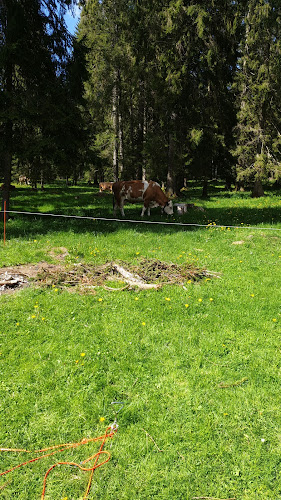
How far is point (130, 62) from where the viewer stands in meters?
20.5

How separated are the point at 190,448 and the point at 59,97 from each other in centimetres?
1304

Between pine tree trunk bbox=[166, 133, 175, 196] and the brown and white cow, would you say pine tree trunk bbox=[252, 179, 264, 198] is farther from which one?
the brown and white cow

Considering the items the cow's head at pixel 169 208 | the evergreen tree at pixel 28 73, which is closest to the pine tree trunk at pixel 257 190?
the cow's head at pixel 169 208

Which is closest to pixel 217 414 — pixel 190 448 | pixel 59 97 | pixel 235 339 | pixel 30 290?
pixel 190 448

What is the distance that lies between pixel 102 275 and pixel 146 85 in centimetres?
1975

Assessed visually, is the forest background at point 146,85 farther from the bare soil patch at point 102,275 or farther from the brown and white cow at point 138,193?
the bare soil patch at point 102,275

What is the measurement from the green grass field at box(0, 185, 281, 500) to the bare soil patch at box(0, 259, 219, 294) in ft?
0.92

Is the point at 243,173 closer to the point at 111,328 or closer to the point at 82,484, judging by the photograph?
the point at 111,328

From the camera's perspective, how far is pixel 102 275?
672 centimetres

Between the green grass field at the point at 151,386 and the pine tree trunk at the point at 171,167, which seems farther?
the pine tree trunk at the point at 171,167

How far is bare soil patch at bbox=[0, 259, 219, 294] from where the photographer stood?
624cm

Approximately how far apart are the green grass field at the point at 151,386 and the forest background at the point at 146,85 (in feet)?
27.6

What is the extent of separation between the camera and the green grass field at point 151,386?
259cm

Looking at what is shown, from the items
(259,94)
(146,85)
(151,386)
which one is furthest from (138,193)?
(259,94)
